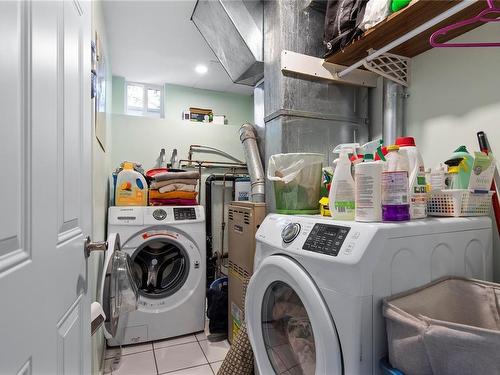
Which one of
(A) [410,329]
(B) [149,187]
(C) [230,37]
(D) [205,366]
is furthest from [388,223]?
(B) [149,187]

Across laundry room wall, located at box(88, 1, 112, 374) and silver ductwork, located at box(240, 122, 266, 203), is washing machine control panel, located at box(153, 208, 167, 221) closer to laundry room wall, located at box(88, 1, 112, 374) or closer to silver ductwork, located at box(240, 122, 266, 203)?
laundry room wall, located at box(88, 1, 112, 374)

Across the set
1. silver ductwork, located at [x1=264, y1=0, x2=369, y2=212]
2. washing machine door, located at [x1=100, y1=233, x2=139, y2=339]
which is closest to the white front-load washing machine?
washing machine door, located at [x1=100, y1=233, x2=139, y2=339]

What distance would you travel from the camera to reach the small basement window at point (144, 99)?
11.4 ft

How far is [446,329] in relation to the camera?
64 centimetres

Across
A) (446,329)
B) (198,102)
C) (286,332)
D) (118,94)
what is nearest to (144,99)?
(118,94)

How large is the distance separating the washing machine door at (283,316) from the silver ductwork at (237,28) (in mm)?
1596

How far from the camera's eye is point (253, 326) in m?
1.19

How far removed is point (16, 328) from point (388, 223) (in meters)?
0.92

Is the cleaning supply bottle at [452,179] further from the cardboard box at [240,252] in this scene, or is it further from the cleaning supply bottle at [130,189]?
the cleaning supply bottle at [130,189]

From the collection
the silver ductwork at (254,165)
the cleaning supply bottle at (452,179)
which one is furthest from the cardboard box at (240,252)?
the cleaning supply bottle at (452,179)

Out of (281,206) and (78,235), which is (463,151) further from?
(78,235)

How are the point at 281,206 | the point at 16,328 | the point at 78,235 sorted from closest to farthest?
1. the point at 16,328
2. the point at 78,235
3. the point at 281,206

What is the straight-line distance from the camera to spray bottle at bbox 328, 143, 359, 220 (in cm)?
99

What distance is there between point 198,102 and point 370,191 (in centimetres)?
308
